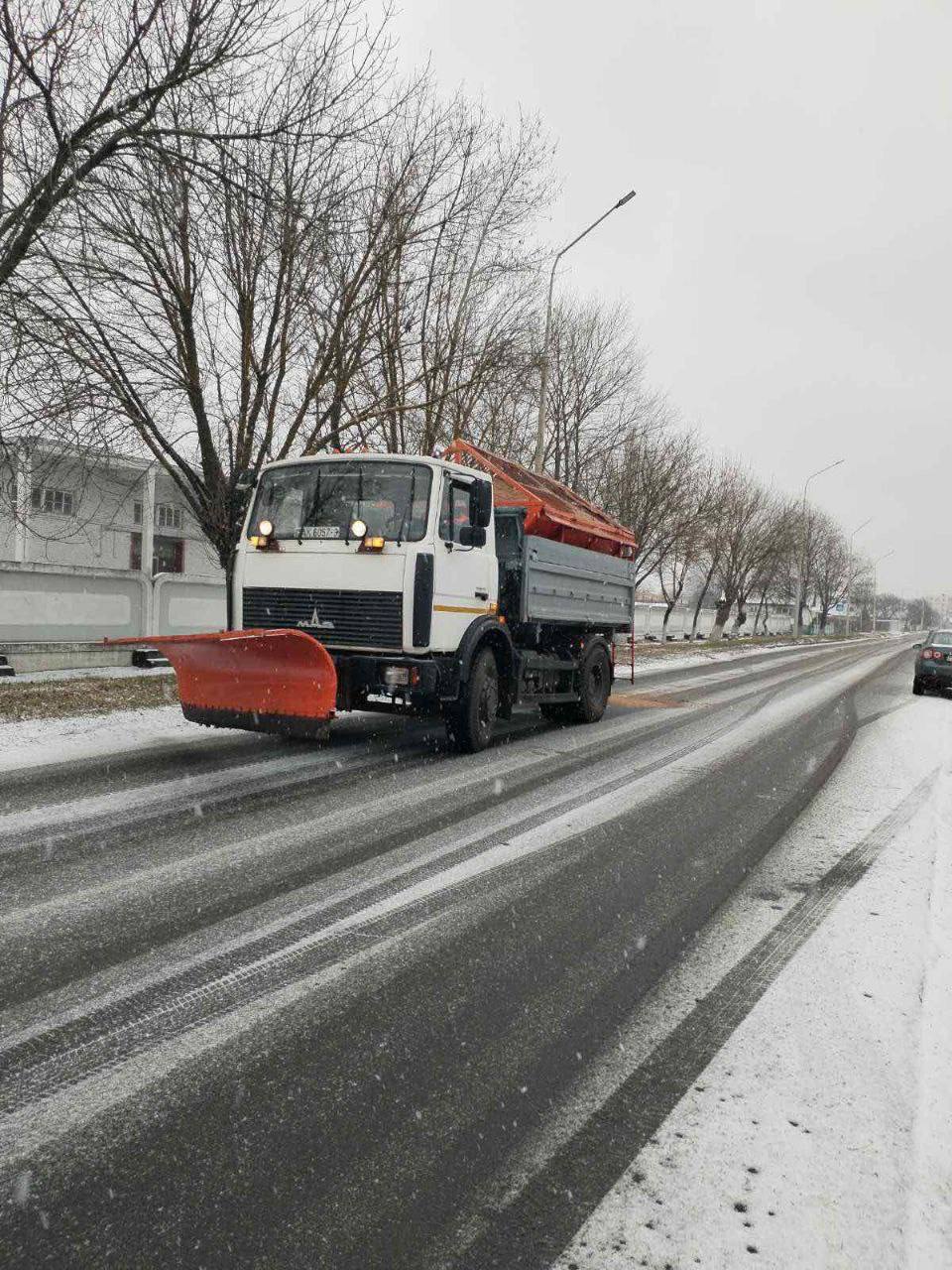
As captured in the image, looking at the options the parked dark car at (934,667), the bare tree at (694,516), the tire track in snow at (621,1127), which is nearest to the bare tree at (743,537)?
the bare tree at (694,516)

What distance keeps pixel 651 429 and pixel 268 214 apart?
22049 millimetres

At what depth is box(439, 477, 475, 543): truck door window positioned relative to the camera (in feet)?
26.1

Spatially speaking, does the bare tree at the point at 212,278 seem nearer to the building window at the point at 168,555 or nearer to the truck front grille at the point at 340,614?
the truck front grille at the point at 340,614

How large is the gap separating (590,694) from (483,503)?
12.5 feet

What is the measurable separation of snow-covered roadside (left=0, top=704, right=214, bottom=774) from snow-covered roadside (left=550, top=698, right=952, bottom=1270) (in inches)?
230

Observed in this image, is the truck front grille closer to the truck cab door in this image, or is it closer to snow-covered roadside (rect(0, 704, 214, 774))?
the truck cab door

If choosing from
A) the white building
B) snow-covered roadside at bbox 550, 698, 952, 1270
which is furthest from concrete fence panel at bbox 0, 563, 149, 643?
snow-covered roadside at bbox 550, 698, 952, 1270

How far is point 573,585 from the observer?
10.5 metres

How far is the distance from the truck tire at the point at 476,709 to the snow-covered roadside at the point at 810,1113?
4.07 metres

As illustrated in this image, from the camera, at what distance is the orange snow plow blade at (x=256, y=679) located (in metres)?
6.98

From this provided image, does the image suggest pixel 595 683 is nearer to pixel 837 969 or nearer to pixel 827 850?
pixel 827 850

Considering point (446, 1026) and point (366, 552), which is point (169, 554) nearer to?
point (366, 552)

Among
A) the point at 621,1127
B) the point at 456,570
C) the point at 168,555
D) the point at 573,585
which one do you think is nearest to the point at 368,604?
the point at 456,570

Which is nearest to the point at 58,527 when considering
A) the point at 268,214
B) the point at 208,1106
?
the point at 268,214
